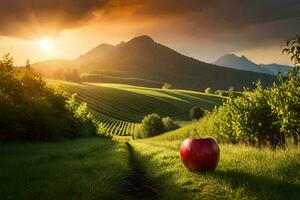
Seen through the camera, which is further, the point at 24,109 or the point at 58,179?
the point at 24,109

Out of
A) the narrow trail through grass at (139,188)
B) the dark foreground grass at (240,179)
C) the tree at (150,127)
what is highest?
the dark foreground grass at (240,179)

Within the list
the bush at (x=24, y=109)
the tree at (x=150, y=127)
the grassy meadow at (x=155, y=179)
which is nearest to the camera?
the grassy meadow at (x=155, y=179)

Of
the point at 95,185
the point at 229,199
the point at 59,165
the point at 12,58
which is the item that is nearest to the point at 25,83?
the point at 12,58

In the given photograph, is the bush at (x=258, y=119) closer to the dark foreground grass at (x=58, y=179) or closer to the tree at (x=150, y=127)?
the dark foreground grass at (x=58, y=179)

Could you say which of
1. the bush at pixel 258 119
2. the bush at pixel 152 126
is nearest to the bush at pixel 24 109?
the bush at pixel 258 119

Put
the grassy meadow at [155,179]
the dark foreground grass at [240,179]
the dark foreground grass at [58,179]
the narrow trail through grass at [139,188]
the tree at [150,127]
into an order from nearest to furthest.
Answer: the dark foreground grass at [240,179]
the grassy meadow at [155,179]
the dark foreground grass at [58,179]
the narrow trail through grass at [139,188]
the tree at [150,127]

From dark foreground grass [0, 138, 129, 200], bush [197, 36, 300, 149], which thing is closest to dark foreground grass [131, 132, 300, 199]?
dark foreground grass [0, 138, 129, 200]

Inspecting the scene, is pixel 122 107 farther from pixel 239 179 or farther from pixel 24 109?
pixel 239 179

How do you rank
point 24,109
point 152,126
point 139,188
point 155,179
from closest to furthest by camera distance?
point 139,188 → point 155,179 → point 24,109 → point 152,126

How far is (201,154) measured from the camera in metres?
15.8

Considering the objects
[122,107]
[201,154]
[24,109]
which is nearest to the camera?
[201,154]

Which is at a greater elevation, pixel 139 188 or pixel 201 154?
pixel 201 154

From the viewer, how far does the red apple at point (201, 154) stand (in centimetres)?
1579

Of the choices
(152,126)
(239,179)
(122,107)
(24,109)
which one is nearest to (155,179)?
(239,179)
